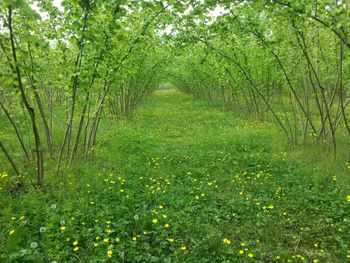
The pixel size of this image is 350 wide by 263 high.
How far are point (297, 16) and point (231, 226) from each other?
317 centimetres

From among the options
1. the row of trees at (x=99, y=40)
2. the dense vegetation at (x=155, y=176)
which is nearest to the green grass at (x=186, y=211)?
the dense vegetation at (x=155, y=176)

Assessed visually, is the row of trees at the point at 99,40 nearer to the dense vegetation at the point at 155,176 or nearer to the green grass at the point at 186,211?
the dense vegetation at the point at 155,176

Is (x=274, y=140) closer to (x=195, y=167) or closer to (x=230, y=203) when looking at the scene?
(x=195, y=167)

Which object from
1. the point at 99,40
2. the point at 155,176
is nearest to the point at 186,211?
the point at 155,176

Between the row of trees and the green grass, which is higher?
the row of trees

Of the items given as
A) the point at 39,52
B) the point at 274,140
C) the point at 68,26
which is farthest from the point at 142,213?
the point at 274,140

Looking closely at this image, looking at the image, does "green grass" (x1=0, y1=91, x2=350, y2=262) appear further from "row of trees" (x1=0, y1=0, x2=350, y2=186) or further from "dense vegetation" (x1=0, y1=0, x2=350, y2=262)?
"row of trees" (x1=0, y1=0, x2=350, y2=186)

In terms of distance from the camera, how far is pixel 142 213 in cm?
438

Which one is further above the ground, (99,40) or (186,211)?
(99,40)

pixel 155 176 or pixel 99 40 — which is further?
pixel 155 176

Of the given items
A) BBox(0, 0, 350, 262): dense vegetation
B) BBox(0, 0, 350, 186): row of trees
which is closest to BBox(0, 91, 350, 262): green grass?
BBox(0, 0, 350, 262): dense vegetation

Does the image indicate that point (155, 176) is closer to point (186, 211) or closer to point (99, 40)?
point (186, 211)

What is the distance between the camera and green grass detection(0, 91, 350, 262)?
3617mm

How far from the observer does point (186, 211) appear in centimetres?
458
